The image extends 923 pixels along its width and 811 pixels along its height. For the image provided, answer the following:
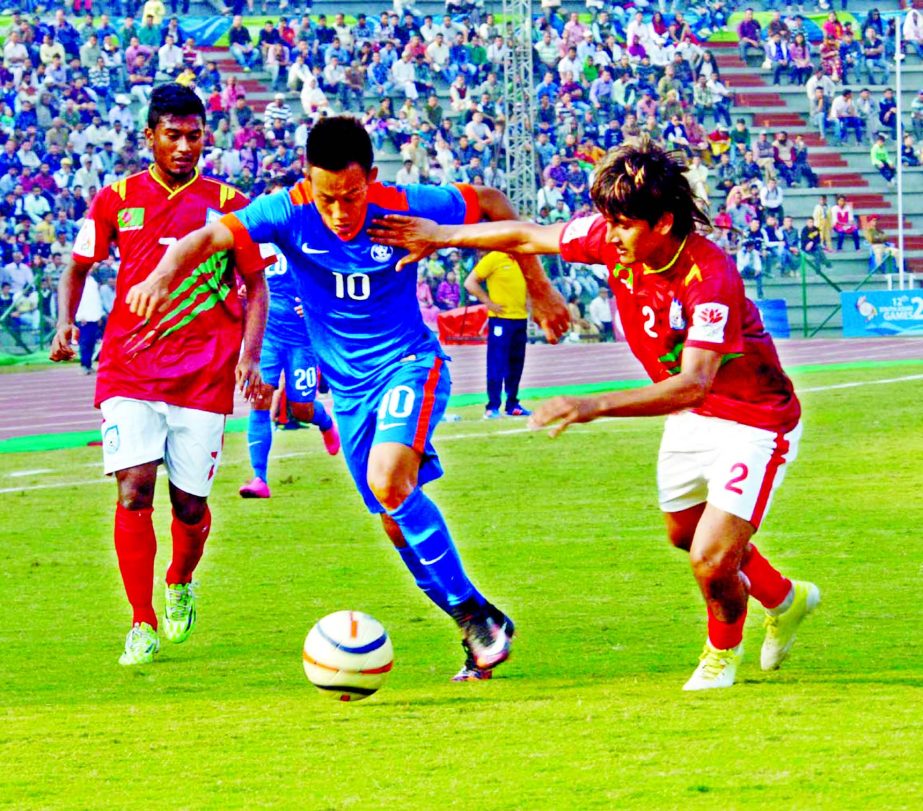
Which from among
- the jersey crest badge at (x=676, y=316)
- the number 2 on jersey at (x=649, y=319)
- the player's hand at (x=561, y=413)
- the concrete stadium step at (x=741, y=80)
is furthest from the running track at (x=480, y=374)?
the player's hand at (x=561, y=413)

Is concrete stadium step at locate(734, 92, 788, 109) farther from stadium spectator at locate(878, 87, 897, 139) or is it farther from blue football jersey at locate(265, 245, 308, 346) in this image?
blue football jersey at locate(265, 245, 308, 346)

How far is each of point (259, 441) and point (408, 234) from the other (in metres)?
6.66

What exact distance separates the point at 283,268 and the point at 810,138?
31.6m

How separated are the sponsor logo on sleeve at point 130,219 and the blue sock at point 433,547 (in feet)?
6.24

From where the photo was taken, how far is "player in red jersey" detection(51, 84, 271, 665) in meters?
7.63

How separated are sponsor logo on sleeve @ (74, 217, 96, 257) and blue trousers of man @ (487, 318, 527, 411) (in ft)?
35.4

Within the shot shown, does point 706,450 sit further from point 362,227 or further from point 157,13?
point 157,13

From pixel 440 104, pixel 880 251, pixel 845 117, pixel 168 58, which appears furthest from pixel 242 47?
pixel 880 251

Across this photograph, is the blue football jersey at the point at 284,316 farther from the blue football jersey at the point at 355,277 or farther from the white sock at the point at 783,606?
the white sock at the point at 783,606

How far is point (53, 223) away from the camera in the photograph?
33625 millimetres

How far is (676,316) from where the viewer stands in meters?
6.14

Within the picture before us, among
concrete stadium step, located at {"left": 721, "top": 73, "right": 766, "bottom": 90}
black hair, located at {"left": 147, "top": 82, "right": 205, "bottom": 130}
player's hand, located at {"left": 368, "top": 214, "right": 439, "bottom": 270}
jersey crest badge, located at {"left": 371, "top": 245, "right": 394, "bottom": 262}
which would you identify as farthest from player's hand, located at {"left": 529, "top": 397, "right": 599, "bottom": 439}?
concrete stadium step, located at {"left": 721, "top": 73, "right": 766, "bottom": 90}

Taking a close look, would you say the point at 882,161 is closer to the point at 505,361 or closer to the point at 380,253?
the point at 505,361

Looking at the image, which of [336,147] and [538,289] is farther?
[538,289]
